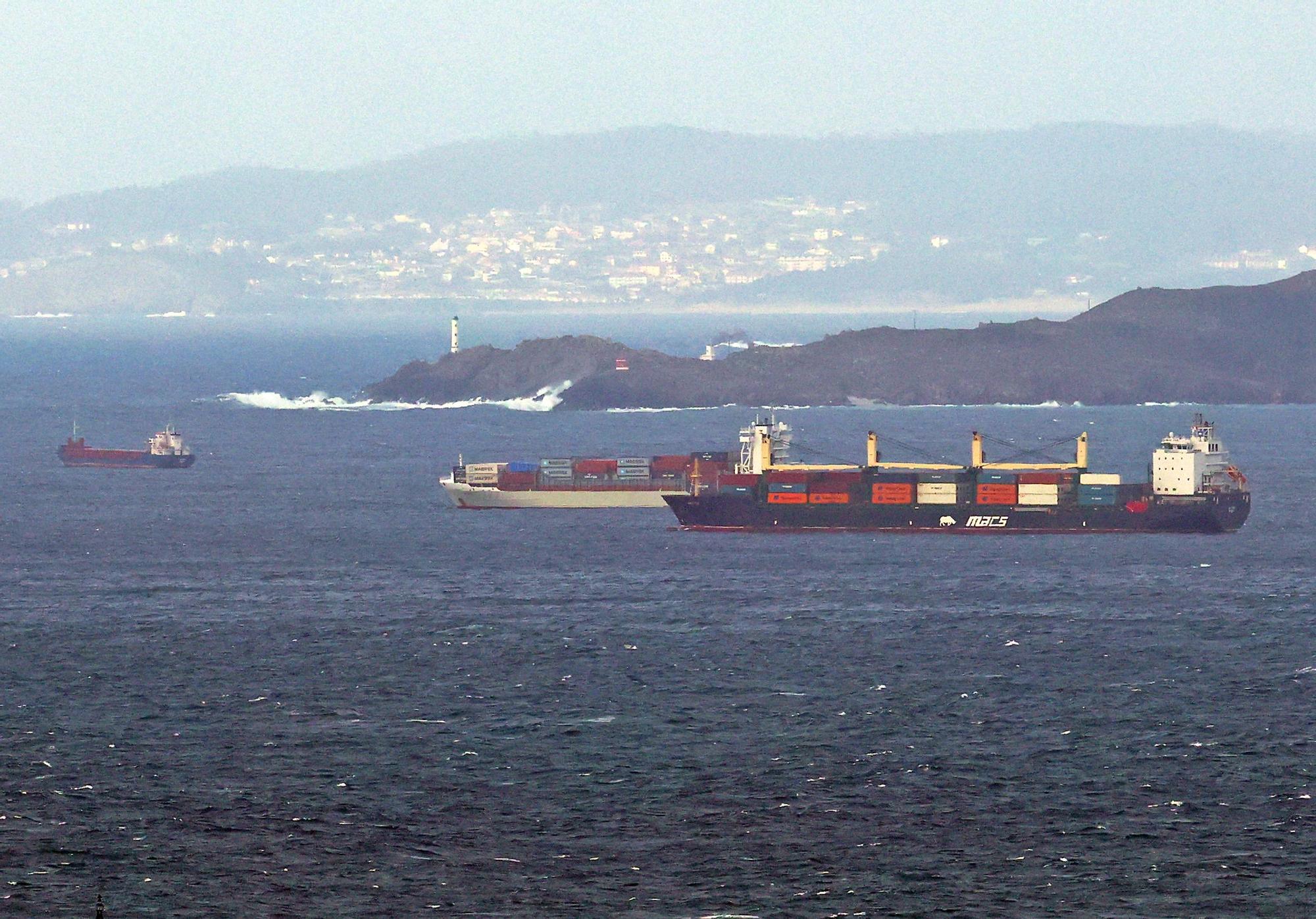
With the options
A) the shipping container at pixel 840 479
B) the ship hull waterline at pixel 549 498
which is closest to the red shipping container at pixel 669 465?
the ship hull waterline at pixel 549 498

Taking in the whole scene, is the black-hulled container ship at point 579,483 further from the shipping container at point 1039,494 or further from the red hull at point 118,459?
the red hull at point 118,459

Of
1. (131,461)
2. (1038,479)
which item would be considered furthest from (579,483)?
(131,461)

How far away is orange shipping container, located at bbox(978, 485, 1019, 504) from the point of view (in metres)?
127

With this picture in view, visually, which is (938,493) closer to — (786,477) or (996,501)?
(996,501)

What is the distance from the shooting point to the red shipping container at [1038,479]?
128 meters

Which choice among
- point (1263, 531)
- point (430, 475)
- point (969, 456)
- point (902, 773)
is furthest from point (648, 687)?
point (969, 456)

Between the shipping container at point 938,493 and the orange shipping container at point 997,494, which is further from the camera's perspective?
the shipping container at point 938,493

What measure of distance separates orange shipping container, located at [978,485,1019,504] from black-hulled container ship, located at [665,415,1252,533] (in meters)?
0.04

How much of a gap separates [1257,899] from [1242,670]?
29.6m

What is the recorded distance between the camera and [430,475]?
164000 millimetres

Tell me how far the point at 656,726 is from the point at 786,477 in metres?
62.8

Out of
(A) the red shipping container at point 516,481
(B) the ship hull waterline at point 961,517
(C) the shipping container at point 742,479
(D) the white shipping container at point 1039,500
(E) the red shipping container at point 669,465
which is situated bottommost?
(B) the ship hull waterline at point 961,517

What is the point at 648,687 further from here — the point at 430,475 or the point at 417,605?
the point at 430,475

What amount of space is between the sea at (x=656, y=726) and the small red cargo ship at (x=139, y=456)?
50.5 metres
